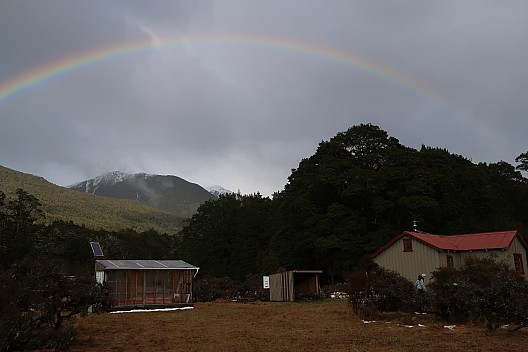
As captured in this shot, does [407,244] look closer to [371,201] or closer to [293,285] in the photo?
[293,285]

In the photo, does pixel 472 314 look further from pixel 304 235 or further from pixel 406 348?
pixel 304 235

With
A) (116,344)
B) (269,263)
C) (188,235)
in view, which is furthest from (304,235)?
(116,344)

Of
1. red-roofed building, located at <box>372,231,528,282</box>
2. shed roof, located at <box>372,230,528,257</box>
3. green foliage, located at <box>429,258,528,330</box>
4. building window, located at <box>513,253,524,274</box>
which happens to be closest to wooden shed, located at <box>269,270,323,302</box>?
red-roofed building, located at <box>372,231,528,282</box>

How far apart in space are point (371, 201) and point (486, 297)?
28073 mm

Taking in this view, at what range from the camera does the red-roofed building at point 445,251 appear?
1081 inches

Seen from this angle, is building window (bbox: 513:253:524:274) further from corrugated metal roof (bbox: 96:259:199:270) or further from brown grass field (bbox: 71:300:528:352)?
corrugated metal roof (bbox: 96:259:199:270)

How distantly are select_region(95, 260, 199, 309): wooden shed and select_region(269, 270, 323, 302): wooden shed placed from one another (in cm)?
652

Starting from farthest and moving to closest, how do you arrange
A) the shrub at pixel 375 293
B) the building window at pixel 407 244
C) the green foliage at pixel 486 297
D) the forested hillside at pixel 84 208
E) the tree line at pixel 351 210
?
the forested hillside at pixel 84 208 → the tree line at pixel 351 210 → the building window at pixel 407 244 → the shrub at pixel 375 293 → the green foliage at pixel 486 297

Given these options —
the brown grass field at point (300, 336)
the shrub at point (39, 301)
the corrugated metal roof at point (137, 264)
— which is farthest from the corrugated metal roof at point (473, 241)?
the shrub at point (39, 301)

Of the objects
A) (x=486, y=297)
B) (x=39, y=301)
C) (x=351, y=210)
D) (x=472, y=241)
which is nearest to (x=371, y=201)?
(x=351, y=210)

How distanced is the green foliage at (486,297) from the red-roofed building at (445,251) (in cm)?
1293

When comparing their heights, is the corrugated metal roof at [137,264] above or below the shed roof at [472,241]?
below

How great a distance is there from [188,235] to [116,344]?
46.1 meters

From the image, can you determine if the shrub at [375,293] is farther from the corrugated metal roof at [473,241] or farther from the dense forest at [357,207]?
the dense forest at [357,207]
